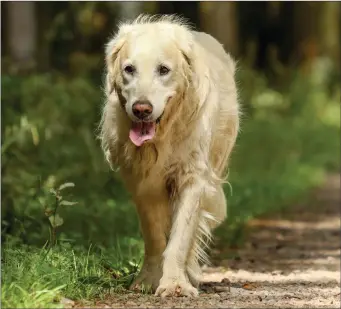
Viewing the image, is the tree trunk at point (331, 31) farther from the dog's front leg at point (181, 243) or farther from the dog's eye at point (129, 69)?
the dog's eye at point (129, 69)

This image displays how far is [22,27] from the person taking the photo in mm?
15289

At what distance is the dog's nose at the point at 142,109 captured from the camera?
6.23 m

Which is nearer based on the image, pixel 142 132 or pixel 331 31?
pixel 142 132

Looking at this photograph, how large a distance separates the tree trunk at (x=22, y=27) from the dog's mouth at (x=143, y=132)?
839 cm

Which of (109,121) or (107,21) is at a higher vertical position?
(109,121)

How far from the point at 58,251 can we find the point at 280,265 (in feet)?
7.70

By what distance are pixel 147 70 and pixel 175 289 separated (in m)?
1.34

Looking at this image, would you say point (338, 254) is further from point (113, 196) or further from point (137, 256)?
point (113, 196)

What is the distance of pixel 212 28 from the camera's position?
20062 mm

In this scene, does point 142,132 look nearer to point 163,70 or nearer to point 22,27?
point 163,70

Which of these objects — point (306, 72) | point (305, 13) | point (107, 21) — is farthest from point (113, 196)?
point (305, 13)

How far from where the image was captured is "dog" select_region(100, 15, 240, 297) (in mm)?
6398

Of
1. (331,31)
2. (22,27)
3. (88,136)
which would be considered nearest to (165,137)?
(88,136)

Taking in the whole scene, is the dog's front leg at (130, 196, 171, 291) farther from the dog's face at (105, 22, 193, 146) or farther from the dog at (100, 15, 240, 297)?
the dog's face at (105, 22, 193, 146)
